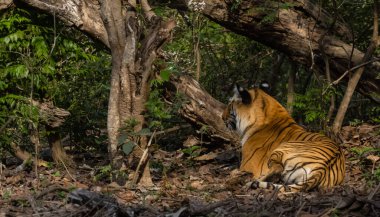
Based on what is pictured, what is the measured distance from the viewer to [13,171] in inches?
314

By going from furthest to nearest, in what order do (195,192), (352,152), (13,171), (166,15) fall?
(166,15) < (352,152) < (13,171) < (195,192)

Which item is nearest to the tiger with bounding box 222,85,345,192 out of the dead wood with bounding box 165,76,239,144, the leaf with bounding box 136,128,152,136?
the dead wood with bounding box 165,76,239,144

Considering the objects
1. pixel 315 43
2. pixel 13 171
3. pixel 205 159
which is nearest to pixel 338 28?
pixel 315 43

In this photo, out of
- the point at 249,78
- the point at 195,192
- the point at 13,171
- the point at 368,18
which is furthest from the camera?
the point at 249,78

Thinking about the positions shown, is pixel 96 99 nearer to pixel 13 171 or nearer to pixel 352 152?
pixel 13 171

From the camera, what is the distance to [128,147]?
6855mm

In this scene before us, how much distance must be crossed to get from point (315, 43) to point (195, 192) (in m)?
3.27

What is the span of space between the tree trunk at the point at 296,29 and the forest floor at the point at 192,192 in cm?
88

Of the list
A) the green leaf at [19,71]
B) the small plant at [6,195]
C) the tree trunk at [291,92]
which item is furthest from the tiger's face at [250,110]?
the small plant at [6,195]

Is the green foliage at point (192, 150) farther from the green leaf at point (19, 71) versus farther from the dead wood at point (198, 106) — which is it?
the green leaf at point (19, 71)

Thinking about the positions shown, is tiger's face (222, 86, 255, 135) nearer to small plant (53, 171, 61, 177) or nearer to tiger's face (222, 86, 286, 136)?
tiger's face (222, 86, 286, 136)

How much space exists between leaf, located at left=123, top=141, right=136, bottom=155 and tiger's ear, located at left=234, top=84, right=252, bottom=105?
2.05 metres

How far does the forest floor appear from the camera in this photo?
545 cm

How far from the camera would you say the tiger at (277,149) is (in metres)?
7.07
